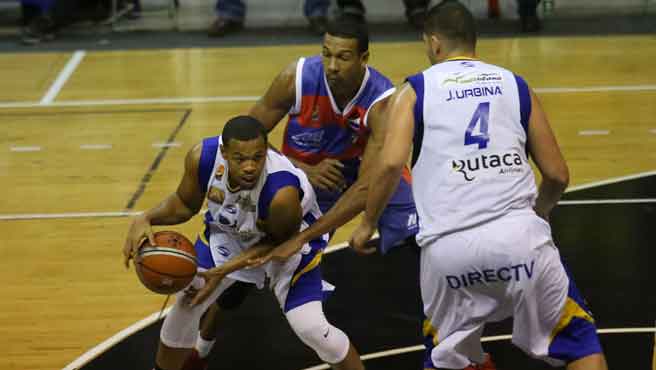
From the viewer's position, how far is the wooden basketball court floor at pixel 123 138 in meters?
6.27

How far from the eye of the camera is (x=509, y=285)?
392 cm

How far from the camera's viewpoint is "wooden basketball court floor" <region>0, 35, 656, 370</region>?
6.27m

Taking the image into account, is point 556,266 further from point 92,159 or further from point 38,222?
point 92,159

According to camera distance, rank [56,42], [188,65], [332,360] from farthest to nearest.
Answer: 1. [56,42]
2. [188,65]
3. [332,360]

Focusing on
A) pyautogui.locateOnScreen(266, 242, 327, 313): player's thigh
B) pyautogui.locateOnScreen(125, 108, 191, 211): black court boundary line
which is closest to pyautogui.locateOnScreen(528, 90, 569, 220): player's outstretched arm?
pyautogui.locateOnScreen(266, 242, 327, 313): player's thigh

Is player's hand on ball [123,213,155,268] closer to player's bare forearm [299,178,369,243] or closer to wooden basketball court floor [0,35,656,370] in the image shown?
player's bare forearm [299,178,369,243]

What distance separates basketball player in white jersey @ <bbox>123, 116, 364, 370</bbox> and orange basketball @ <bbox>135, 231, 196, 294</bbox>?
0.27ft

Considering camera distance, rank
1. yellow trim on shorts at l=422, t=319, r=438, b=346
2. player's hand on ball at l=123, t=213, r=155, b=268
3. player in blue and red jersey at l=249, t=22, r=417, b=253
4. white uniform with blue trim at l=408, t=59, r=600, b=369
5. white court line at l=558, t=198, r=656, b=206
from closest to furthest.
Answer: white uniform with blue trim at l=408, t=59, r=600, b=369, yellow trim on shorts at l=422, t=319, r=438, b=346, player's hand on ball at l=123, t=213, r=155, b=268, player in blue and red jersey at l=249, t=22, r=417, b=253, white court line at l=558, t=198, r=656, b=206

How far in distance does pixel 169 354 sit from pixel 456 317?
1.37 metres

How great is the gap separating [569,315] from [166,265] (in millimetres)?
1603

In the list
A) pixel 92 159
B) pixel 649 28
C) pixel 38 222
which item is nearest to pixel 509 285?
pixel 38 222

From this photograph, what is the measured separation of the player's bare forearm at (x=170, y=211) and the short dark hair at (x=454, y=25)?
131 centimetres

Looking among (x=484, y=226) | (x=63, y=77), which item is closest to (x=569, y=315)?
(x=484, y=226)

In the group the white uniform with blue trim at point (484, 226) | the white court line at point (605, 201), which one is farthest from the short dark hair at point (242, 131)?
the white court line at point (605, 201)
